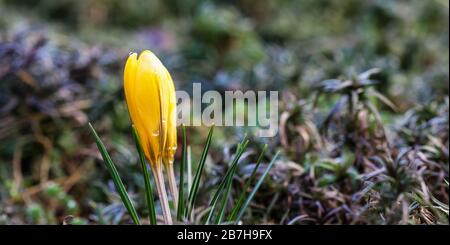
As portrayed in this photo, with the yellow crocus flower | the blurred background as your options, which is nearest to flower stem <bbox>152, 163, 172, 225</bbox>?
the yellow crocus flower

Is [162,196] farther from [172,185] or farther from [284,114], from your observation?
[284,114]

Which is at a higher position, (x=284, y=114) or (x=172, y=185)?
(x=284, y=114)

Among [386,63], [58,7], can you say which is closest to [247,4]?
[58,7]

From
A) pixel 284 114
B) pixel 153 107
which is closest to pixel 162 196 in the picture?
pixel 153 107

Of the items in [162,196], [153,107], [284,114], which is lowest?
[162,196]

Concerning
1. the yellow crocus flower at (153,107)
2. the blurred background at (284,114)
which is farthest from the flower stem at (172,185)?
A: the blurred background at (284,114)

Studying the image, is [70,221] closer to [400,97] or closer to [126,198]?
[126,198]

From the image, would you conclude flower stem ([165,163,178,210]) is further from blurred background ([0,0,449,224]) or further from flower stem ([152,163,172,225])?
blurred background ([0,0,449,224])

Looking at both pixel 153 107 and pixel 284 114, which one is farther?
pixel 284 114
